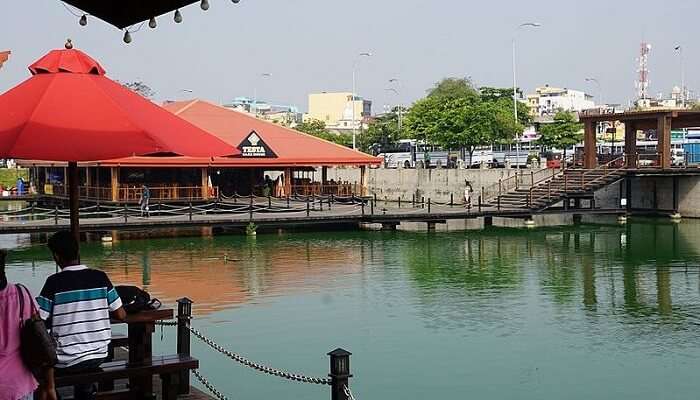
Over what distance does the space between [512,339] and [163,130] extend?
28.7ft

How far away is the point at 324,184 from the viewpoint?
129ft

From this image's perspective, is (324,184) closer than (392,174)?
Yes

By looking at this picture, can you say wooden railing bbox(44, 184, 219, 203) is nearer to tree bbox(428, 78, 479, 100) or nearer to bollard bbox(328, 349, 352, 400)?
bollard bbox(328, 349, 352, 400)

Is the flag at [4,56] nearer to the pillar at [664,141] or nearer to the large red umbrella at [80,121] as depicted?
the large red umbrella at [80,121]

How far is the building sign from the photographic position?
3581cm

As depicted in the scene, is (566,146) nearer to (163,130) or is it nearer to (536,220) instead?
(536,220)

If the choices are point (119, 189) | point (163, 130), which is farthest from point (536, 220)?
point (163, 130)

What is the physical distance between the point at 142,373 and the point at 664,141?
34661 millimetres

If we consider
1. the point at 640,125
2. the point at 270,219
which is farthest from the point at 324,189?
the point at 640,125

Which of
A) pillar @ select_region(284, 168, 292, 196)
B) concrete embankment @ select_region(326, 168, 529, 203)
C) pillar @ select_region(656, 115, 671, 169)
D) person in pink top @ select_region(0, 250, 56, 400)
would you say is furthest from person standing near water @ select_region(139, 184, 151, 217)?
person in pink top @ select_region(0, 250, 56, 400)

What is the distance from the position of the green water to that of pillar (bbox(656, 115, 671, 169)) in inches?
330

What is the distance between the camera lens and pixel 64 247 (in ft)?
17.2

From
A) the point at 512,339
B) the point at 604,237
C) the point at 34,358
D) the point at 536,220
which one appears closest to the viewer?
the point at 34,358

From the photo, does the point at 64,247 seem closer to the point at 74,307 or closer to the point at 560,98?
the point at 74,307
